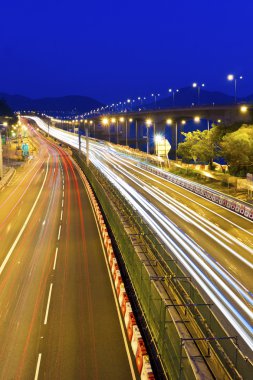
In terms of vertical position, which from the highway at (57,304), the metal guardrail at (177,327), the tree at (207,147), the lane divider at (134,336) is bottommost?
the highway at (57,304)

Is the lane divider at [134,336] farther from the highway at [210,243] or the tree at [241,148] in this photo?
the tree at [241,148]

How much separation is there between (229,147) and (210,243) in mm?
27468

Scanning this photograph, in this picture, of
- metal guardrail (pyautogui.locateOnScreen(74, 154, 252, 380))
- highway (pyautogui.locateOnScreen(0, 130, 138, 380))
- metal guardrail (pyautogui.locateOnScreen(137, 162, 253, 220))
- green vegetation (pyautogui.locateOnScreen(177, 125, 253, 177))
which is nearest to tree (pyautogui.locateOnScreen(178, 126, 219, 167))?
green vegetation (pyautogui.locateOnScreen(177, 125, 253, 177))

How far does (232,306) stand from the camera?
21.2 m

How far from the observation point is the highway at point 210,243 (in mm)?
21031

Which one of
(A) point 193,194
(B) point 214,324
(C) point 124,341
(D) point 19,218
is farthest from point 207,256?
(A) point 193,194

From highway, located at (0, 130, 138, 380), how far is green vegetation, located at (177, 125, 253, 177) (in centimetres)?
2281

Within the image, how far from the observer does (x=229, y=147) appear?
5794 centimetres

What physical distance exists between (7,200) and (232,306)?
1566 inches

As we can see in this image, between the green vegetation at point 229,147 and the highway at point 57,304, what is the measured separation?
74.8 feet

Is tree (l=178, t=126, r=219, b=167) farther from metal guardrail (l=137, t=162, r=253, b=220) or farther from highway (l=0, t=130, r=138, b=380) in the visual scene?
highway (l=0, t=130, r=138, b=380)

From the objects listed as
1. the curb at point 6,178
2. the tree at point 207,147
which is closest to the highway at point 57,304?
the curb at point 6,178

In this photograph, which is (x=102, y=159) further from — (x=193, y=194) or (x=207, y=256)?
(x=207, y=256)

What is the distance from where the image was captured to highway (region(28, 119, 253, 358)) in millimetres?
21031
